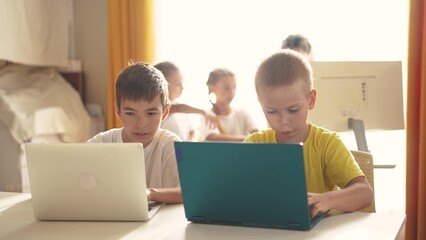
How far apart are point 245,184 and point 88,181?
Result: 15.4 inches

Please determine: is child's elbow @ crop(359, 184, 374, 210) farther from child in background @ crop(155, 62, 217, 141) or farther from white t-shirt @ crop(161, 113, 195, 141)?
white t-shirt @ crop(161, 113, 195, 141)

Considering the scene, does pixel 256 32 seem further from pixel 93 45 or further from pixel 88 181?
pixel 88 181

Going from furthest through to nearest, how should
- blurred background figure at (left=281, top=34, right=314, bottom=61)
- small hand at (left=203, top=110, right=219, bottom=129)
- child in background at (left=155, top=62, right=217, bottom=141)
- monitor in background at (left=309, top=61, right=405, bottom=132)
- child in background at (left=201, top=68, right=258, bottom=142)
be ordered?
child in background at (left=201, top=68, right=258, bottom=142) < small hand at (left=203, top=110, right=219, bottom=129) < blurred background figure at (left=281, top=34, right=314, bottom=61) < child in background at (left=155, top=62, right=217, bottom=141) < monitor in background at (left=309, top=61, right=405, bottom=132)

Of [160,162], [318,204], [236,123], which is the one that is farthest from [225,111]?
[318,204]

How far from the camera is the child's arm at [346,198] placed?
1187mm

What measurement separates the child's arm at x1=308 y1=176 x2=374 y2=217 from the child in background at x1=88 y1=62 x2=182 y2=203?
58cm

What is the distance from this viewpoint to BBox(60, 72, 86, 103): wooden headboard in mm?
4227

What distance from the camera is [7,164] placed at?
357 centimetres

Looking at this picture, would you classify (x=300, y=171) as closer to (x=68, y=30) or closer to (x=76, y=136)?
(x=76, y=136)

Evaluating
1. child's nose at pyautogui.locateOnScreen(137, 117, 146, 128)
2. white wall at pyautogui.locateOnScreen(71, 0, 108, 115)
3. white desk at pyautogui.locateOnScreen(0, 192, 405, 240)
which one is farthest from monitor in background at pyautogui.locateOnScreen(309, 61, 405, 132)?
white wall at pyautogui.locateOnScreen(71, 0, 108, 115)

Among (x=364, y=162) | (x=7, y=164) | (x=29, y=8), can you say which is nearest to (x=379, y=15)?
(x=364, y=162)

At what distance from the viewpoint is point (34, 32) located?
3832mm

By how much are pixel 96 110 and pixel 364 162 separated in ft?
9.89

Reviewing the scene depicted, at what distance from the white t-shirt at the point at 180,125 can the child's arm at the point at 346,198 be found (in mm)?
1626
